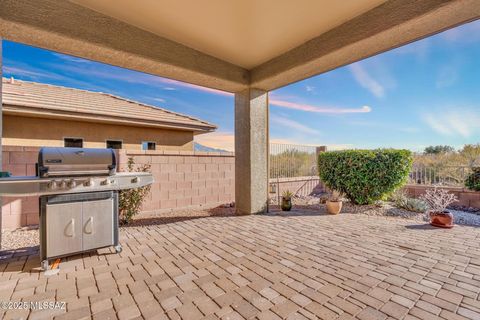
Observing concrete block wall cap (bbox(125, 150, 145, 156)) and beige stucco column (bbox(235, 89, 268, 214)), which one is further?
beige stucco column (bbox(235, 89, 268, 214))

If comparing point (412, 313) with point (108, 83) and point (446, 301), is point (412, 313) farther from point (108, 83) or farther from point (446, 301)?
point (108, 83)

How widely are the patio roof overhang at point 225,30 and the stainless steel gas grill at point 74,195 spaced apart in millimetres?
1810

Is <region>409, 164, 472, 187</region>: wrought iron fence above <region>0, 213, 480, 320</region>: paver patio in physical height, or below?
above

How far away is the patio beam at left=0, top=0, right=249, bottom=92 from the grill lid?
1.69m

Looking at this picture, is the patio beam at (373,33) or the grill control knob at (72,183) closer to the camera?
the grill control knob at (72,183)

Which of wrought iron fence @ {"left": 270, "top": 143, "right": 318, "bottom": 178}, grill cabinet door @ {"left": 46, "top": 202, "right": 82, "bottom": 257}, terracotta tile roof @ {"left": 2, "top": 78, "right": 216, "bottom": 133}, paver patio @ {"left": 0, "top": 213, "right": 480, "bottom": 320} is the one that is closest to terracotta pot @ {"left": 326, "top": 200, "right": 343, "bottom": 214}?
paver patio @ {"left": 0, "top": 213, "right": 480, "bottom": 320}

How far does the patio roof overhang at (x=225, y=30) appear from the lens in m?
2.95

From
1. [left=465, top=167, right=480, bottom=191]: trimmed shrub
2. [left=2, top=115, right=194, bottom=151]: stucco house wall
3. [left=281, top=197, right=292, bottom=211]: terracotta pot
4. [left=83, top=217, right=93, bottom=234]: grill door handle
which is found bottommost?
[left=281, top=197, right=292, bottom=211]: terracotta pot

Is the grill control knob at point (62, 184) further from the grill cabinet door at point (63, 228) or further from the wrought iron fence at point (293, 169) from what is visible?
the wrought iron fence at point (293, 169)

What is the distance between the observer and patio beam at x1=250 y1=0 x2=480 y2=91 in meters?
2.84

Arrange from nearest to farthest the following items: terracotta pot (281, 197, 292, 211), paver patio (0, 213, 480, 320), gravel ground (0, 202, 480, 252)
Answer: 1. paver patio (0, 213, 480, 320)
2. gravel ground (0, 202, 480, 252)
3. terracotta pot (281, 197, 292, 211)

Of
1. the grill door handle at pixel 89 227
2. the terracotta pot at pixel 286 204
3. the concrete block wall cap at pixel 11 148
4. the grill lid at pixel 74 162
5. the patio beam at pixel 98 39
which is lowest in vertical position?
the terracotta pot at pixel 286 204

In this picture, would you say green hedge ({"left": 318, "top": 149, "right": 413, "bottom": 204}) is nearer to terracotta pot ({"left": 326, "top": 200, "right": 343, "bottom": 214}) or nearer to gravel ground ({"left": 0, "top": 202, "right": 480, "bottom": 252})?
gravel ground ({"left": 0, "top": 202, "right": 480, "bottom": 252})

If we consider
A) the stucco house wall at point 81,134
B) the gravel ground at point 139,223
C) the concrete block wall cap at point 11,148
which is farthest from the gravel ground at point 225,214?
the stucco house wall at point 81,134
